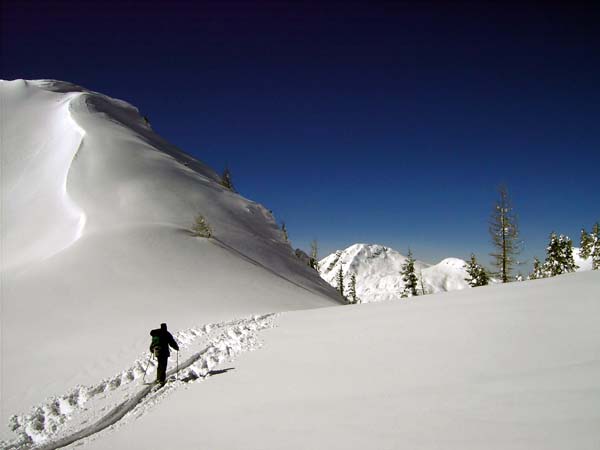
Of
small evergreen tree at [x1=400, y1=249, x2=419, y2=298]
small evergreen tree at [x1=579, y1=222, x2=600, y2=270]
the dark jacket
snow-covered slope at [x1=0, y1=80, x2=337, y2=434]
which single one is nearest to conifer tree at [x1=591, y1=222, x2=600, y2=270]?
small evergreen tree at [x1=579, y1=222, x2=600, y2=270]

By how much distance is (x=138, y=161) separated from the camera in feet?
161

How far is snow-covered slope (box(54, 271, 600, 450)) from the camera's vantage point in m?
5.21

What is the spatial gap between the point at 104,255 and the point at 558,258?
196 feet

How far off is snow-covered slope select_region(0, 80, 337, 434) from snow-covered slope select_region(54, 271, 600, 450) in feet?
16.9

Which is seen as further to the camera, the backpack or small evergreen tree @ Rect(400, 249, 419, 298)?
small evergreen tree @ Rect(400, 249, 419, 298)

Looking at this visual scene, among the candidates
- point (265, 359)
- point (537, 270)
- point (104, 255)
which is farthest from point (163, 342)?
point (537, 270)

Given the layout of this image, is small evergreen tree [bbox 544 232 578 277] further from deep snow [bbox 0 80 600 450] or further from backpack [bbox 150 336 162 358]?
backpack [bbox 150 336 162 358]

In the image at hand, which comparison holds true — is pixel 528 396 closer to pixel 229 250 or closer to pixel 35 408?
pixel 35 408

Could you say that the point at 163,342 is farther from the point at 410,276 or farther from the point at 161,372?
the point at 410,276

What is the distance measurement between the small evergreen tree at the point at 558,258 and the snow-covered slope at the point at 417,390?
49.3 m

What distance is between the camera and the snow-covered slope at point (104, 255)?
14336 mm

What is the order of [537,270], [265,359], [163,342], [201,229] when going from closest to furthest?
[163,342] → [265,359] → [201,229] → [537,270]

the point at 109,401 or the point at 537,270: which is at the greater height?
the point at 537,270

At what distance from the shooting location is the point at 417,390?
687 cm
